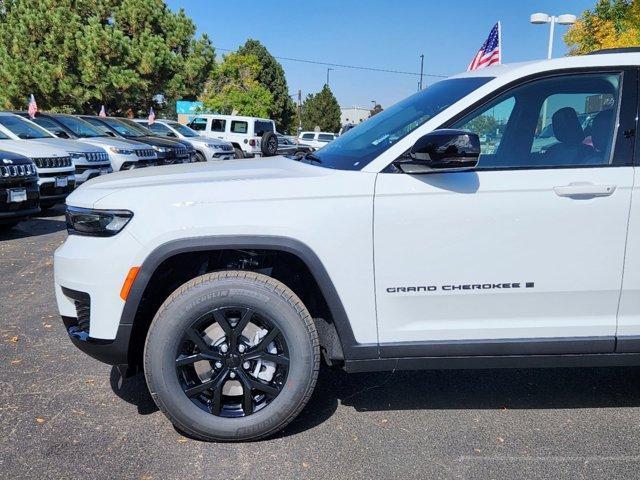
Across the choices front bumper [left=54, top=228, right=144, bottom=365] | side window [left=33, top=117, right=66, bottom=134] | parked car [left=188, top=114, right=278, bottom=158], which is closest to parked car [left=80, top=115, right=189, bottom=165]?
side window [left=33, top=117, right=66, bottom=134]

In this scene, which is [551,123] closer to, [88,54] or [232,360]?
[232,360]

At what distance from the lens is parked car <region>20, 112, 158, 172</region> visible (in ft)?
40.3

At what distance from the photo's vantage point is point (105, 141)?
12.7 metres

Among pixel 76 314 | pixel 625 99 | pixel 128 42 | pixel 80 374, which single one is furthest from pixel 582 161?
pixel 128 42

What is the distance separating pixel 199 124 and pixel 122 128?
891 cm

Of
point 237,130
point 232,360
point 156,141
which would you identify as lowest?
point 232,360

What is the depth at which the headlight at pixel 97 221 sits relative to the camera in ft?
9.20

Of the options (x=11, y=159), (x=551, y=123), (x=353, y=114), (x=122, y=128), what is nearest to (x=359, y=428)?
(x=551, y=123)

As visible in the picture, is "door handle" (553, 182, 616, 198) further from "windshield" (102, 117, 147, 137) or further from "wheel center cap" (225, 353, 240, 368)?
"windshield" (102, 117, 147, 137)

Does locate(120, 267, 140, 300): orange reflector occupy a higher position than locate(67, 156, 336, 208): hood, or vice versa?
locate(67, 156, 336, 208): hood

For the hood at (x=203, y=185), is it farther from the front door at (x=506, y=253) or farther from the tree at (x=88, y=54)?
the tree at (x=88, y=54)

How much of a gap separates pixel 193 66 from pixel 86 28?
500cm

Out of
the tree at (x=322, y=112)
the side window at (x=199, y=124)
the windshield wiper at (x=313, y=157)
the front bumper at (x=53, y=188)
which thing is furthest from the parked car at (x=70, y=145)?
the tree at (x=322, y=112)

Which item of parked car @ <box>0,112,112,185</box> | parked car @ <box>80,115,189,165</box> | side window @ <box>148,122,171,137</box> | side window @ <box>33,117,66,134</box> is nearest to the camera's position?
parked car @ <box>0,112,112,185</box>
